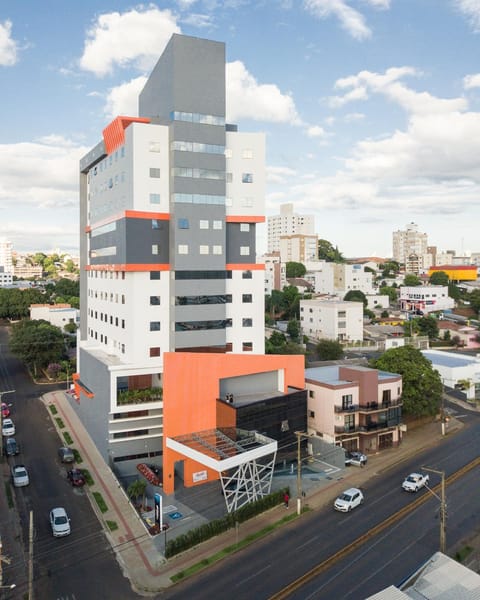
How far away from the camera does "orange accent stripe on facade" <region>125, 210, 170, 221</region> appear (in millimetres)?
48500

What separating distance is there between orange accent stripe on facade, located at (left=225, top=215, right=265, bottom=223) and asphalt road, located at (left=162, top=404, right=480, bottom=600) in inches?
1119

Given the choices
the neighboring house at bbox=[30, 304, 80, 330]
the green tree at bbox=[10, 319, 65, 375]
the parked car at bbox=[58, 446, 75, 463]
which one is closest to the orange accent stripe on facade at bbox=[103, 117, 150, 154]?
the parked car at bbox=[58, 446, 75, 463]

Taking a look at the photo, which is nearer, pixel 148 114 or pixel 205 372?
pixel 205 372

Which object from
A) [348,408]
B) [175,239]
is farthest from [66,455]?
[348,408]

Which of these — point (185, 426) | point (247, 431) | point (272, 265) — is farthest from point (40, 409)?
point (272, 265)

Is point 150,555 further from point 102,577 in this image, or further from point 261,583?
point 261,583

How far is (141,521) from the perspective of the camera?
118 ft

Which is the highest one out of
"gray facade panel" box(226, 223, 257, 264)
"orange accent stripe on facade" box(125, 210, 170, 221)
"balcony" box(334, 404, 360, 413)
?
"orange accent stripe on facade" box(125, 210, 170, 221)

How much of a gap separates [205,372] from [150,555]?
1637cm

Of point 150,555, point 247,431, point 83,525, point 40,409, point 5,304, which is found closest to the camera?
point 150,555

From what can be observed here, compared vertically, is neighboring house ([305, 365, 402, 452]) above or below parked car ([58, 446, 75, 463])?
above

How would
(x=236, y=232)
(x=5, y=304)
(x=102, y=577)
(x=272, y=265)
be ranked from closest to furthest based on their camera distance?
(x=102, y=577) < (x=236, y=232) < (x=5, y=304) < (x=272, y=265)

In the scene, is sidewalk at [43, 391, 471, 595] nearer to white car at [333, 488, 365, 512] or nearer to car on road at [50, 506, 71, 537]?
white car at [333, 488, 365, 512]

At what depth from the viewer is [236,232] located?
53438mm
